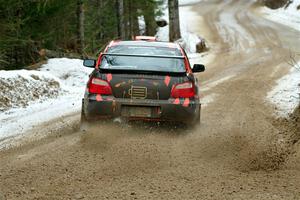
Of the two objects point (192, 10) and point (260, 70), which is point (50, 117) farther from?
point (192, 10)

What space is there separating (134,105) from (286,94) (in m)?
6.96

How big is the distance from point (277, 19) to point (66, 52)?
2523 cm

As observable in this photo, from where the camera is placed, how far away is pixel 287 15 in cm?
4116

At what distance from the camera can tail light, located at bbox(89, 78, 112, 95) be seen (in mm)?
7680

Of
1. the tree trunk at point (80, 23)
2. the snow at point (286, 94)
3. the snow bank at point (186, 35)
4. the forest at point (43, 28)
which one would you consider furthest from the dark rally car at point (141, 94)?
the snow bank at point (186, 35)

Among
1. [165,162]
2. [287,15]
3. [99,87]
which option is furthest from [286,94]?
[287,15]

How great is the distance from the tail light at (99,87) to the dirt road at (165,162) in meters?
0.57

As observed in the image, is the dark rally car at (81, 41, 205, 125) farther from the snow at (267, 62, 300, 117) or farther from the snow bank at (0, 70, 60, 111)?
the snow bank at (0, 70, 60, 111)

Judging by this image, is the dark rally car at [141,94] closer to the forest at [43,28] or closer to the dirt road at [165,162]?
the dirt road at [165,162]

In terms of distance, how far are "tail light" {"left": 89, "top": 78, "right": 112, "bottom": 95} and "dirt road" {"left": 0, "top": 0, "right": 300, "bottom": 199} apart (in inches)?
22.6

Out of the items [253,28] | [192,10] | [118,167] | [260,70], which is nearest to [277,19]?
[253,28]

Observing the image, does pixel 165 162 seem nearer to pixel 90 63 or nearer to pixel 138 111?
pixel 138 111

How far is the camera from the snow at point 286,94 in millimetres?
11367

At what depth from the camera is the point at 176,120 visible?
309 inches
